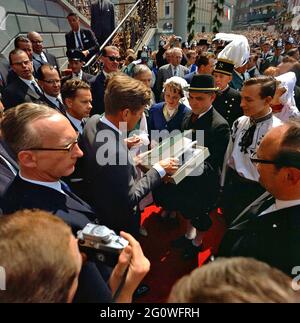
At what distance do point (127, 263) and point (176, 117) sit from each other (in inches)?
95.8

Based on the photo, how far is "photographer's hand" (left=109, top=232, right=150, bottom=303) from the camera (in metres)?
1.24

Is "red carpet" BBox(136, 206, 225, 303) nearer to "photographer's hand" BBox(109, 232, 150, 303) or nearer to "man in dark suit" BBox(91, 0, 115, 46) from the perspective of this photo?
"photographer's hand" BBox(109, 232, 150, 303)

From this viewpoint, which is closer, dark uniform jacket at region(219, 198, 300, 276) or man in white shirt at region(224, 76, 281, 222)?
dark uniform jacket at region(219, 198, 300, 276)

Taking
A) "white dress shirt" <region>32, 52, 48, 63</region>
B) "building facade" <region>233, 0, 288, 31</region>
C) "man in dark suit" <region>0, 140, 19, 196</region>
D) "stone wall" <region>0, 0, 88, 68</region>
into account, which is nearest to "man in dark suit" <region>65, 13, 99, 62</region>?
"white dress shirt" <region>32, 52, 48, 63</region>

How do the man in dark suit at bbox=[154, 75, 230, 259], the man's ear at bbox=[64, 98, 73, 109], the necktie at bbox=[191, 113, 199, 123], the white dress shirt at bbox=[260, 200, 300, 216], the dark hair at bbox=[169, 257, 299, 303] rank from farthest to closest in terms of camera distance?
the man's ear at bbox=[64, 98, 73, 109] < the necktie at bbox=[191, 113, 199, 123] < the man in dark suit at bbox=[154, 75, 230, 259] < the white dress shirt at bbox=[260, 200, 300, 216] < the dark hair at bbox=[169, 257, 299, 303]

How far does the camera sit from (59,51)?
27.9 ft

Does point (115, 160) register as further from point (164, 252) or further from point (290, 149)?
point (164, 252)

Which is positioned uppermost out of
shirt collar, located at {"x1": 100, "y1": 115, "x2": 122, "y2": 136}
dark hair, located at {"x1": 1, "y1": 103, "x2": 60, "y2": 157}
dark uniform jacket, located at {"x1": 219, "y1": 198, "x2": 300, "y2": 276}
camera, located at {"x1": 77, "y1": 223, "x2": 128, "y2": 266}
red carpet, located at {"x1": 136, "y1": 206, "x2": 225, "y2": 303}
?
dark hair, located at {"x1": 1, "y1": 103, "x2": 60, "y2": 157}

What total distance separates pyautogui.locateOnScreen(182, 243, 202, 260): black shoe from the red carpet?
0.15ft

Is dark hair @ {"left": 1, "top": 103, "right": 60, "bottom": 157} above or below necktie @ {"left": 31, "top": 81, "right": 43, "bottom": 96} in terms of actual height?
above

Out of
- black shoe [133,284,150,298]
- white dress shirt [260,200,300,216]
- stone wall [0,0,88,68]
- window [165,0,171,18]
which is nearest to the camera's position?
white dress shirt [260,200,300,216]

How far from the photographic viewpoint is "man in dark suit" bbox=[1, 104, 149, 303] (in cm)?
140
